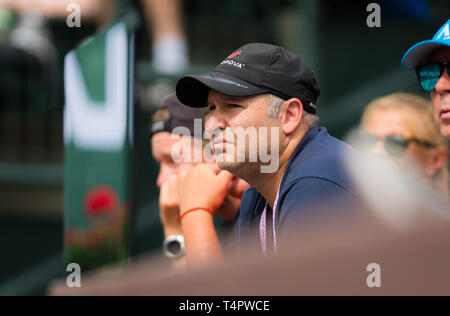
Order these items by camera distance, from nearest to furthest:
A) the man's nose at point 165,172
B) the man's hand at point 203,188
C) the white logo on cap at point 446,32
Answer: the white logo on cap at point 446,32
the man's hand at point 203,188
the man's nose at point 165,172

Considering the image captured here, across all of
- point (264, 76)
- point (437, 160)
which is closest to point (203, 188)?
point (264, 76)

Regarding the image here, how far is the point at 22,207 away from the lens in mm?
5227

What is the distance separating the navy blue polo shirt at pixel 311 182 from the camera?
1490mm

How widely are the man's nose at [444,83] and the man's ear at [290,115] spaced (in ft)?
1.38

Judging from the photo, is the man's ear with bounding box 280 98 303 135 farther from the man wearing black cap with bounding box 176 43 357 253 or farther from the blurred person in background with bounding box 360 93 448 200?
the blurred person in background with bounding box 360 93 448 200

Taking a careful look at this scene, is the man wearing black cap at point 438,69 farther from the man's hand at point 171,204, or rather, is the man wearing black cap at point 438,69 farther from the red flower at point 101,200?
the red flower at point 101,200

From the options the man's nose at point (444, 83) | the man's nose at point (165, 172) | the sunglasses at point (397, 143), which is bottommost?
the man's nose at point (444, 83)

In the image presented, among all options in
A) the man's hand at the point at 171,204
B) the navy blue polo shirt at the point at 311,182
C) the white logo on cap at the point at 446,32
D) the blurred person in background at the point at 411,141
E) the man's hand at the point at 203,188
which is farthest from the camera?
the blurred person in background at the point at 411,141

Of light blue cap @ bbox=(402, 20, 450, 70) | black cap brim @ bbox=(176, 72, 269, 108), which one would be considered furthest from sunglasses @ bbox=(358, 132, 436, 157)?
black cap brim @ bbox=(176, 72, 269, 108)

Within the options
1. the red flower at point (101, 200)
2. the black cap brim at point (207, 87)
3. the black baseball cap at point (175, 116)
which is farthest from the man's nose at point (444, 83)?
the red flower at point (101, 200)

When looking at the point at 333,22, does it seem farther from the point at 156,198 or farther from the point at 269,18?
the point at 156,198

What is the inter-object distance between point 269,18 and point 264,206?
12.7ft
